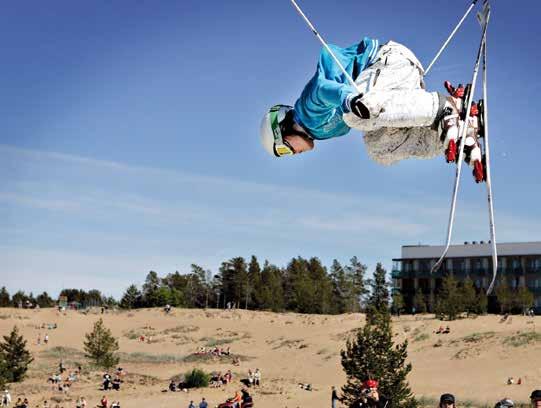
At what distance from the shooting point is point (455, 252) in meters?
78.9

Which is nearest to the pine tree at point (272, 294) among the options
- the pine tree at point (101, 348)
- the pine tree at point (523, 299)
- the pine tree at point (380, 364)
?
the pine tree at point (523, 299)

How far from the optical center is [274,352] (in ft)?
194

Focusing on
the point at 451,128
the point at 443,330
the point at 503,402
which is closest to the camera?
the point at 451,128

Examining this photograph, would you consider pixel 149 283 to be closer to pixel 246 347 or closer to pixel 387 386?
pixel 246 347

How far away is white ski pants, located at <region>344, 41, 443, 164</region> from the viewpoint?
3.74 meters

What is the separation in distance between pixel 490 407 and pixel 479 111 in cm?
2856

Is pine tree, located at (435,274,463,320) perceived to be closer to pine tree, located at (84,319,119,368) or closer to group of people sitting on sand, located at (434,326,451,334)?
group of people sitting on sand, located at (434,326,451,334)

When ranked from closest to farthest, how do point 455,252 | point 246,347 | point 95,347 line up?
point 95,347 → point 246,347 → point 455,252

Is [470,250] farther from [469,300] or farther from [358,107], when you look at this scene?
[358,107]

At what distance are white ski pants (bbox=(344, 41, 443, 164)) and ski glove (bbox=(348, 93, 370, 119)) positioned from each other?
0.06 feet

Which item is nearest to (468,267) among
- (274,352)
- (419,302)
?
(419,302)

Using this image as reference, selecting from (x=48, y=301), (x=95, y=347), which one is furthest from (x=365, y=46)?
(x=48, y=301)

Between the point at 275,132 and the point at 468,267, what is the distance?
7678 centimetres

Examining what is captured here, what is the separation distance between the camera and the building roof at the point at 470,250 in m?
73.7
